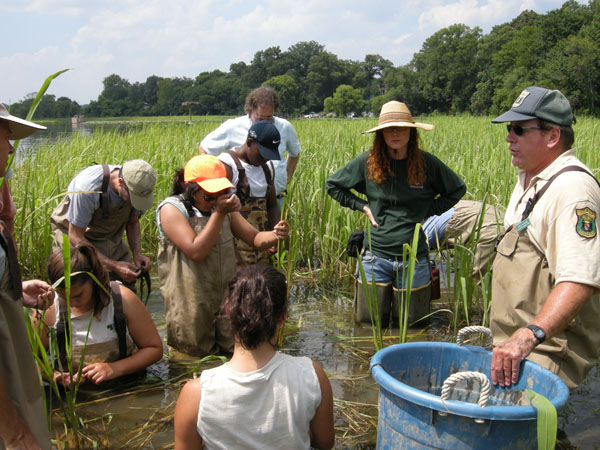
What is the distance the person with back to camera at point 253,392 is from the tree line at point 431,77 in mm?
2455

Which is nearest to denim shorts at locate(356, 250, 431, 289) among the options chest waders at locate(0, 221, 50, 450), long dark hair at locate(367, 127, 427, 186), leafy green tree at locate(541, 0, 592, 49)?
long dark hair at locate(367, 127, 427, 186)

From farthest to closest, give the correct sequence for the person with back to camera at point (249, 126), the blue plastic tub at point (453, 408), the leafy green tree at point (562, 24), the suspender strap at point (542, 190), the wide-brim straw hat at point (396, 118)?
the leafy green tree at point (562, 24), the person with back to camera at point (249, 126), the wide-brim straw hat at point (396, 118), the suspender strap at point (542, 190), the blue plastic tub at point (453, 408)

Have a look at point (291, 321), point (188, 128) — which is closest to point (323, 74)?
point (188, 128)

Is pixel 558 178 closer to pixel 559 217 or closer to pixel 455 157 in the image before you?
pixel 559 217

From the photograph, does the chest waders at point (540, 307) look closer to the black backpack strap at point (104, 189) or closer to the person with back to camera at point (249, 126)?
the black backpack strap at point (104, 189)

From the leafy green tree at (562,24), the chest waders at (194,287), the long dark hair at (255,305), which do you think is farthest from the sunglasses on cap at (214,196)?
the leafy green tree at (562,24)

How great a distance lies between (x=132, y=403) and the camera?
8.66 feet

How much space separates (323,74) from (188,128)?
92599mm

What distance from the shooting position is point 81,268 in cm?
240

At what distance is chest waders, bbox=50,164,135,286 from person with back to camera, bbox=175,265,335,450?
1839 mm

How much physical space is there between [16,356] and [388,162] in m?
2.54

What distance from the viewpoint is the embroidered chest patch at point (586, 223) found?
Answer: 1.64 meters

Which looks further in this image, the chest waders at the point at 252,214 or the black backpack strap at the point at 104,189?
the chest waders at the point at 252,214

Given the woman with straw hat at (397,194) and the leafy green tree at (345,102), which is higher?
the leafy green tree at (345,102)
